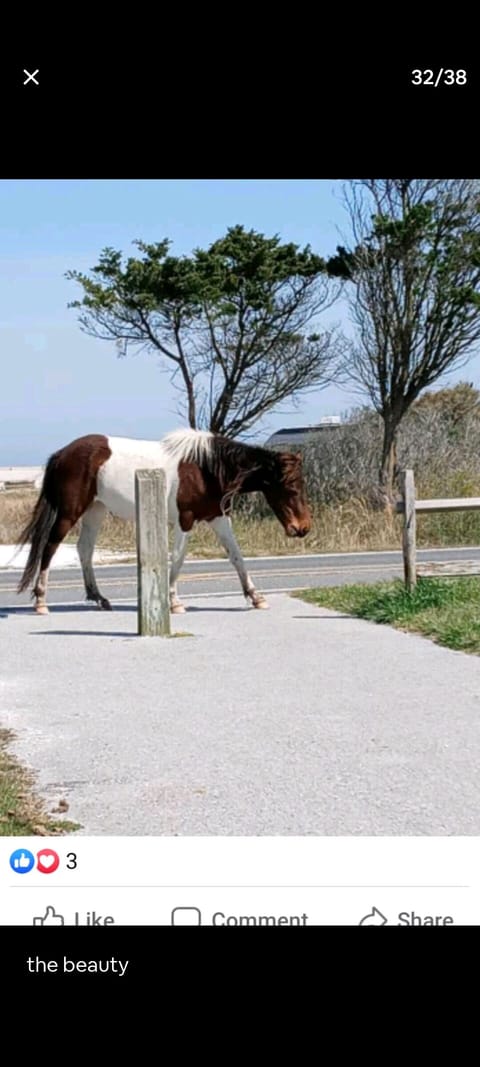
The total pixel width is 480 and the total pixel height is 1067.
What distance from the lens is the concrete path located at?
5.15 meters

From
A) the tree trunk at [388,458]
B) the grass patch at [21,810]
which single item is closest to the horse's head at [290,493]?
the grass patch at [21,810]

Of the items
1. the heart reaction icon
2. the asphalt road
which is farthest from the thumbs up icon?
the asphalt road

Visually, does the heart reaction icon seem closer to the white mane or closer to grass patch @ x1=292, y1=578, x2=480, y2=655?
grass patch @ x1=292, y1=578, x2=480, y2=655

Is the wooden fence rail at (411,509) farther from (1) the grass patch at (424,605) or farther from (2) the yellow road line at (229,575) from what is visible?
(2) the yellow road line at (229,575)

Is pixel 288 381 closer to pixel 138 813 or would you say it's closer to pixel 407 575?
pixel 407 575

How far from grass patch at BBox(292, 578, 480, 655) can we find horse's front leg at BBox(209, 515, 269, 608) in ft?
2.00

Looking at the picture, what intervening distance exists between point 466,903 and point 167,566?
7.40 m

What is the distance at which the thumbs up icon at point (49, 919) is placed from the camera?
2887mm

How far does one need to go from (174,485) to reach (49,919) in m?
9.13

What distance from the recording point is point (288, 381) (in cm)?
2531

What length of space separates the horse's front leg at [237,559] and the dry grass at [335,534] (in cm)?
722

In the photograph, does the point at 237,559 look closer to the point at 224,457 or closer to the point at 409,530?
the point at 224,457

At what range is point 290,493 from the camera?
12336 mm
